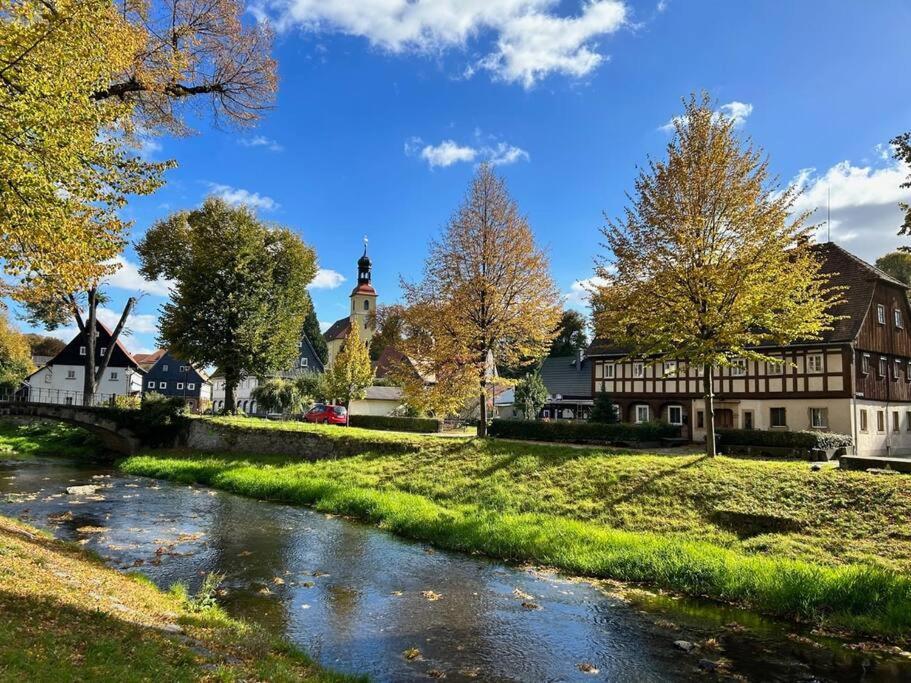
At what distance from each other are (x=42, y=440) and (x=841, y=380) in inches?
1975

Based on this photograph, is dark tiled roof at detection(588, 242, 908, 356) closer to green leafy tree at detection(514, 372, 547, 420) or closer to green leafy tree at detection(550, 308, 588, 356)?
green leafy tree at detection(514, 372, 547, 420)

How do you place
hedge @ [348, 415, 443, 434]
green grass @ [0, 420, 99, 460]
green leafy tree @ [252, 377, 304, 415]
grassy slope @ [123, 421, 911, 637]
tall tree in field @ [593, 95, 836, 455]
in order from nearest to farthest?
1. grassy slope @ [123, 421, 911, 637]
2. tall tree in field @ [593, 95, 836, 455]
3. green grass @ [0, 420, 99, 460]
4. green leafy tree @ [252, 377, 304, 415]
5. hedge @ [348, 415, 443, 434]

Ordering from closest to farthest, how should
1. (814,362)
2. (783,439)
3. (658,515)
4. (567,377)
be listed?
(658,515) → (783,439) → (814,362) → (567,377)

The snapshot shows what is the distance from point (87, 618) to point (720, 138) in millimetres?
22384

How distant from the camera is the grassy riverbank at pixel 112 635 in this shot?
19.2ft

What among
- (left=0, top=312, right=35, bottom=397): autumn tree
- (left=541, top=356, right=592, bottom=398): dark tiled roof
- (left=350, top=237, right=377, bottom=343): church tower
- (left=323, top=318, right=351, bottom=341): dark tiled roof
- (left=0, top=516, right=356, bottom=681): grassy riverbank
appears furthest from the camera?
(left=323, top=318, right=351, bottom=341): dark tiled roof

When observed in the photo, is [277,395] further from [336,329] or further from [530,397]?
[336,329]

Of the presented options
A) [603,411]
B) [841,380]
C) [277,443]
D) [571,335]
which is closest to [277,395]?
[277,443]

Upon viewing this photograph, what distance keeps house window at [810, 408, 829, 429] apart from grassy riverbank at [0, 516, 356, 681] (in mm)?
29682

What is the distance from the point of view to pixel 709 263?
68.4ft

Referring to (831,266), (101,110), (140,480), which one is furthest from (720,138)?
(140,480)

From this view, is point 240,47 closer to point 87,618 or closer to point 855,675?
point 87,618

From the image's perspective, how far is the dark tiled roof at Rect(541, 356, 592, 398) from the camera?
54750mm

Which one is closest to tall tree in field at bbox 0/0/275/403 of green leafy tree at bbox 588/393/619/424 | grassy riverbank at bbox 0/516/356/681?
grassy riverbank at bbox 0/516/356/681
